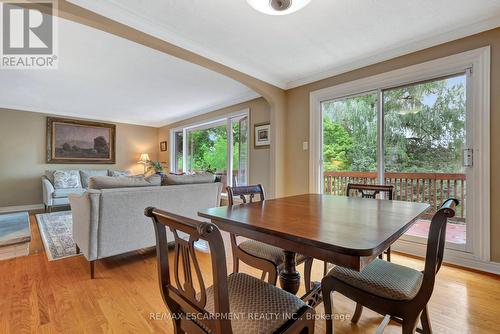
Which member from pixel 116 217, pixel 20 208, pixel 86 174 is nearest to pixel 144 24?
pixel 116 217

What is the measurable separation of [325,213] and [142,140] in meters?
6.56

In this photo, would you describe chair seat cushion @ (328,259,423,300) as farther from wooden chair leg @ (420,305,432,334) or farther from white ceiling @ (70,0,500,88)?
white ceiling @ (70,0,500,88)

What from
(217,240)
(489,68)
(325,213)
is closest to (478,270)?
(489,68)

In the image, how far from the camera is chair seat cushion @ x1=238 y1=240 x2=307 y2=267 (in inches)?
55.7

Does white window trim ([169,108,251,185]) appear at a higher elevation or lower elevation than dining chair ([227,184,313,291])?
higher

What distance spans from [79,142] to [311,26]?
5831 millimetres

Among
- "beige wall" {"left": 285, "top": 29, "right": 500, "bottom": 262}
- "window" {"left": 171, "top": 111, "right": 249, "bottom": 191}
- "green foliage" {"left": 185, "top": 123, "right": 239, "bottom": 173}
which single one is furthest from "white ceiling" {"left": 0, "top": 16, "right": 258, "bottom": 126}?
"beige wall" {"left": 285, "top": 29, "right": 500, "bottom": 262}

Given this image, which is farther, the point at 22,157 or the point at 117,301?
the point at 22,157

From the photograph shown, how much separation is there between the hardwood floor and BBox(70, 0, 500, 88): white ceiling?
7.19 feet

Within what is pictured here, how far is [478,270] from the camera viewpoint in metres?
2.15

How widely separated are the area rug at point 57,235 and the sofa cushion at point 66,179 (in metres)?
0.69

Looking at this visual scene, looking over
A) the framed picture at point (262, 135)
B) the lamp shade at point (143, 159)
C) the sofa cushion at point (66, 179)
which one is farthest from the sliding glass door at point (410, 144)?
the lamp shade at point (143, 159)

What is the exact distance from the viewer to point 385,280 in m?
1.09

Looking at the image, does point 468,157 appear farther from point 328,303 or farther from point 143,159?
point 143,159
